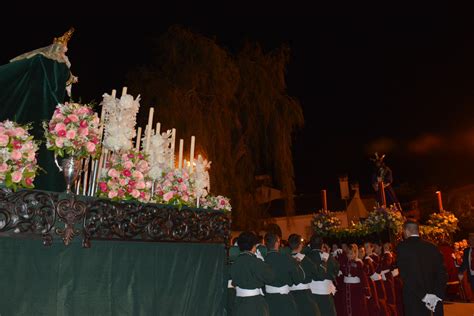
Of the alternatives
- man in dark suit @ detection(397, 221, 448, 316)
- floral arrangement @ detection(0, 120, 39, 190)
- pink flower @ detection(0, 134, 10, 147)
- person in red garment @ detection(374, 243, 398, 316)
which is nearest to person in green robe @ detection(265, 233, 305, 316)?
man in dark suit @ detection(397, 221, 448, 316)

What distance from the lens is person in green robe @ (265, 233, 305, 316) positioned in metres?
6.11

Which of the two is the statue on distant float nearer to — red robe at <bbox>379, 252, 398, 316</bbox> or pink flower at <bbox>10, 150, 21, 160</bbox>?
red robe at <bbox>379, 252, 398, 316</bbox>

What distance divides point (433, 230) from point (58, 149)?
11.9 metres

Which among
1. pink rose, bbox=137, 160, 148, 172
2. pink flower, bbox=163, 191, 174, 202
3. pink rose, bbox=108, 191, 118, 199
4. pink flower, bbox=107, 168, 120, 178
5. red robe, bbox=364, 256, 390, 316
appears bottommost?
red robe, bbox=364, 256, 390, 316

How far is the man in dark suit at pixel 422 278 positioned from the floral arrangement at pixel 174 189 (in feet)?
12.4

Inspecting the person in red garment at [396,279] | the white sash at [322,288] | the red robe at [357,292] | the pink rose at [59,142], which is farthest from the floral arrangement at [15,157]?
the person in red garment at [396,279]

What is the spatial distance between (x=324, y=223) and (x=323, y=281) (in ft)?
12.4

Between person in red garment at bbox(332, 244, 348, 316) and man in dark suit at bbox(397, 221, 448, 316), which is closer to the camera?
man in dark suit at bbox(397, 221, 448, 316)

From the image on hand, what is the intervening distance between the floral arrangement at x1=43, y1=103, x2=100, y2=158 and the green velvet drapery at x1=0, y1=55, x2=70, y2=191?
37 cm

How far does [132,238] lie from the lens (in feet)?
13.5

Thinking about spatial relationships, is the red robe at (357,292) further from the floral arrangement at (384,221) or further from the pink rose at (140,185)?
the pink rose at (140,185)

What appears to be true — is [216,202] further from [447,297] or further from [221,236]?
[447,297]

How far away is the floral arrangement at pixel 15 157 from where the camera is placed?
124 inches

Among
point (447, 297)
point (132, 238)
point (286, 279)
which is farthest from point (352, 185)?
point (132, 238)
